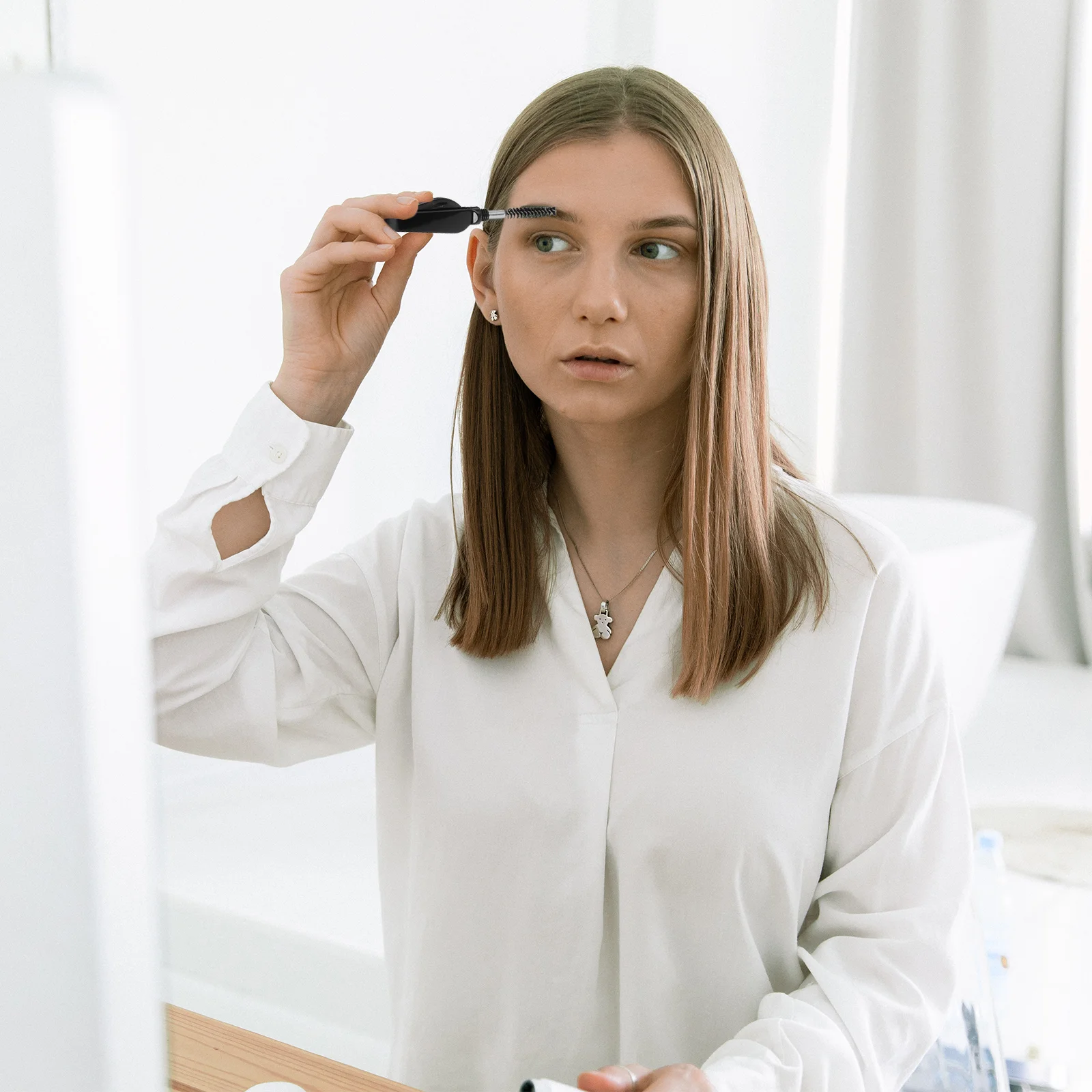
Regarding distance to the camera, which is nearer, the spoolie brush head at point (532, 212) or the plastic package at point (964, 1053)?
the spoolie brush head at point (532, 212)

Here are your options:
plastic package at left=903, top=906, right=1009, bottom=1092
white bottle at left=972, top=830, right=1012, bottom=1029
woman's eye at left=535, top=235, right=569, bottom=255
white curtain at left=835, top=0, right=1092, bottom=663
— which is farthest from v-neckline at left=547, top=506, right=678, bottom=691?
white curtain at left=835, top=0, right=1092, bottom=663

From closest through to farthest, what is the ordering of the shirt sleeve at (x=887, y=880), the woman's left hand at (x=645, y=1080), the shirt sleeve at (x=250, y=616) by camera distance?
the woman's left hand at (x=645, y=1080), the shirt sleeve at (x=887, y=880), the shirt sleeve at (x=250, y=616)

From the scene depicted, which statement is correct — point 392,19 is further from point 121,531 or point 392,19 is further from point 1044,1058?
point 121,531

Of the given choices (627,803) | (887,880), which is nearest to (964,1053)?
(887,880)

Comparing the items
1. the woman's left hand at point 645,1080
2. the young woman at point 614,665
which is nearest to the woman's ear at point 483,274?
the young woman at point 614,665

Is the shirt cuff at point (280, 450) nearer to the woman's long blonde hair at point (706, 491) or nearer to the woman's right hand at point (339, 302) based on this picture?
the woman's right hand at point (339, 302)

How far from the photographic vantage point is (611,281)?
93cm

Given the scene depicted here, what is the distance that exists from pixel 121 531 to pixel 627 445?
86cm

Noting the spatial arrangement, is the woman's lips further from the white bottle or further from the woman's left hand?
the white bottle

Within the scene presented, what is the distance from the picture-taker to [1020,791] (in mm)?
2605

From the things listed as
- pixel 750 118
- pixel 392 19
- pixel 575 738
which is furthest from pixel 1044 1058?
pixel 750 118

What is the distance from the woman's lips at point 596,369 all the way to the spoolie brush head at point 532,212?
0.12 m

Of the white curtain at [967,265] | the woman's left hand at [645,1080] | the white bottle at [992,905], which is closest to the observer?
the woman's left hand at [645,1080]

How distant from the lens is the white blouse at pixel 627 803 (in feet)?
2.92
